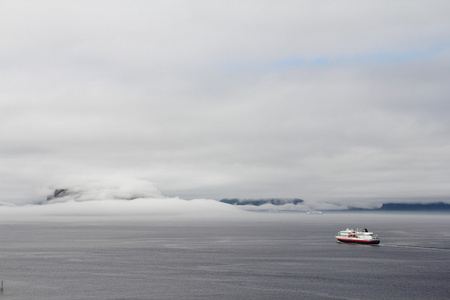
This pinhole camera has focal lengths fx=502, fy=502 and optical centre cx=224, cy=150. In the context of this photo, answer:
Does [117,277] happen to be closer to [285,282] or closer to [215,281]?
[215,281]

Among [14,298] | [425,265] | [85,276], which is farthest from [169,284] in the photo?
[425,265]

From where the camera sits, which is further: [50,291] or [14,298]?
[50,291]

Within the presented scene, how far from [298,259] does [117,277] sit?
67744mm

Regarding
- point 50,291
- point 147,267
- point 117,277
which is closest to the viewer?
point 50,291

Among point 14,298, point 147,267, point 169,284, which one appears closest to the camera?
point 14,298

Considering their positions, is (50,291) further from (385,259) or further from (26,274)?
(385,259)

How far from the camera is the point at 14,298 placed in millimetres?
105750

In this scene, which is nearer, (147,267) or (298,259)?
(147,267)

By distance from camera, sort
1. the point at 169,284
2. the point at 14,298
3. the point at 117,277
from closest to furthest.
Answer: the point at 14,298 < the point at 169,284 < the point at 117,277

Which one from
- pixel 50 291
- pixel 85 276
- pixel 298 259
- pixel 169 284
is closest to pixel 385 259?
pixel 298 259

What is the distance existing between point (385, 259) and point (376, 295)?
70425 millimetres

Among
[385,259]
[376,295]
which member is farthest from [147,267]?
[385,259]

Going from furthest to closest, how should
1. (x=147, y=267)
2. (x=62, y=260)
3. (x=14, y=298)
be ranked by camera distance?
(x=62, y=260)
(x=147, y=267)
(x=14, y=298)

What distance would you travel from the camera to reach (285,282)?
12575 centimetres
